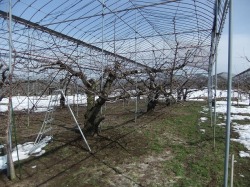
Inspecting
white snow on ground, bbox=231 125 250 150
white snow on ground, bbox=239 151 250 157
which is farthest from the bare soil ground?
white snow on ground, bbox=231 125 250 150

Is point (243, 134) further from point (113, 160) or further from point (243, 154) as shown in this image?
point (113, 160)

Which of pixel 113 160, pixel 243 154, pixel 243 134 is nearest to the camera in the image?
pixel 113 160

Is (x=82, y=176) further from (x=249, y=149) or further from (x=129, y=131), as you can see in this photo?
(x=249, y=149)

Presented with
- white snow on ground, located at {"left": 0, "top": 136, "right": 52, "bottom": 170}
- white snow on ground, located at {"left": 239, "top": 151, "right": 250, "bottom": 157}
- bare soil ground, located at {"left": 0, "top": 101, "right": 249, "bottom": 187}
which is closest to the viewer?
bare soil ground, located at {"left": 0, "top": 101, "right": 249, "bottom": 187}

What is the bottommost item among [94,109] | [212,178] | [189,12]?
[212,178]

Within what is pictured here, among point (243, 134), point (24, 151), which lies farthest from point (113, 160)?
point (243, 134)

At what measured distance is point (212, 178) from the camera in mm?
4473

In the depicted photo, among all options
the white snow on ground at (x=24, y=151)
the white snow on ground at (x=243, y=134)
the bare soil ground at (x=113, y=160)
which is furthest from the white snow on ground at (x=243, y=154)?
the white snow on ground at (x=24, y=151)

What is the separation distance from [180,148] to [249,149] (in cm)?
144

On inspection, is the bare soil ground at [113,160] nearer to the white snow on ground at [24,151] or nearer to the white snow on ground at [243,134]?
the white snow on ground at [24,151]

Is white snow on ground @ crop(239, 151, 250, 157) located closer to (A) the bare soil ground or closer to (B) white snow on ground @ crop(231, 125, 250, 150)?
(B) white snow on ground @ crop(231, 125, 250, 150)

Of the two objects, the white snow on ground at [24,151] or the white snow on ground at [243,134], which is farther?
the white snow on ground at [243,134]

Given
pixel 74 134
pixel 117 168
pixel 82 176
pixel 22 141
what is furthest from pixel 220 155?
Answer: pixel 22 141

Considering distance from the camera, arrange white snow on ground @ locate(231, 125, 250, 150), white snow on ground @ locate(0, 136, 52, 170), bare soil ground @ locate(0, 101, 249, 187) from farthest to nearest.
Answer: white snow on ground @ locate(231, 125, 250, 150) < white snow on ground @ locate(0, 136, 52, 170) < bare soil ground @ locate(0, 101, 249, 187)
